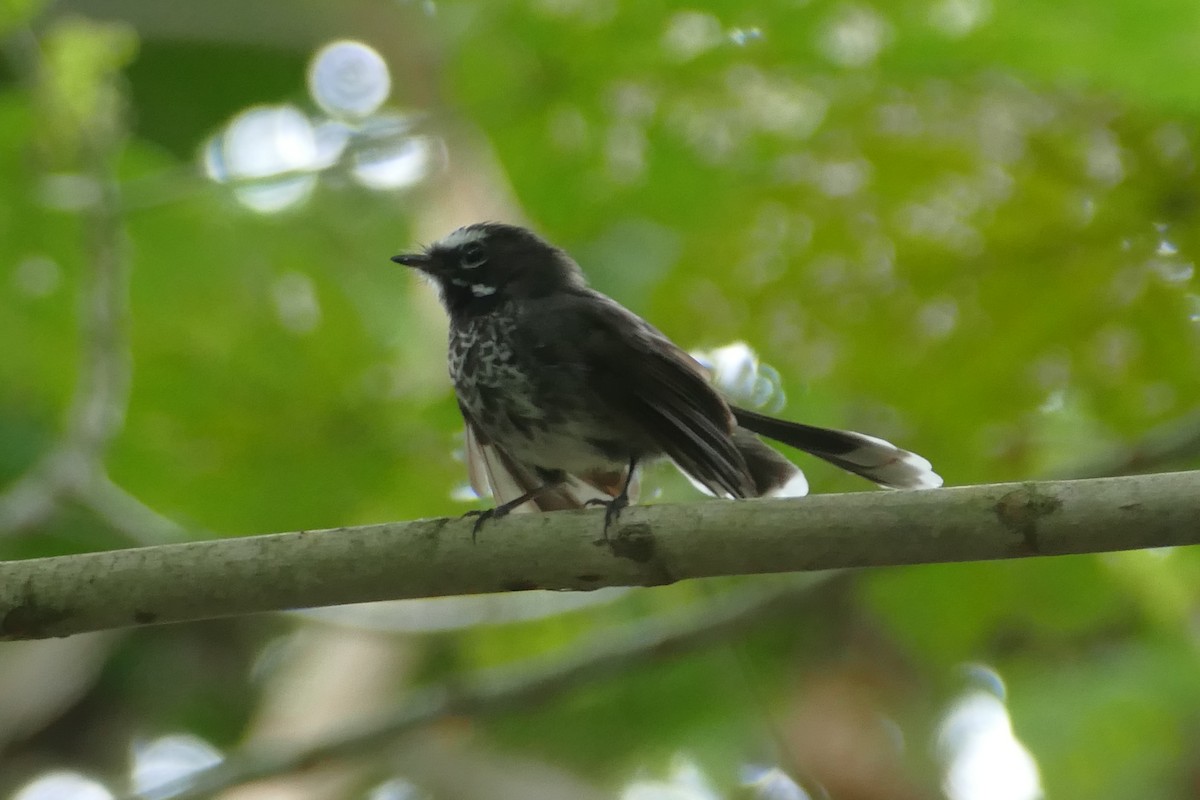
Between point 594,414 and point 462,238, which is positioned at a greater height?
point 462,238

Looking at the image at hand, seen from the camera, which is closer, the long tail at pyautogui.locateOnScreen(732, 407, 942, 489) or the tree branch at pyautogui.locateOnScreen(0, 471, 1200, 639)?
the tree branch at pyautogui.locateOnScreen(0, 471, 1200, 639)

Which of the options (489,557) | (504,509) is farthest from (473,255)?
(489,557)

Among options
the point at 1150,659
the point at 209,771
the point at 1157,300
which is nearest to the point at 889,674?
the point at 1150,659

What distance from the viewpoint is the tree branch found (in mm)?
2271

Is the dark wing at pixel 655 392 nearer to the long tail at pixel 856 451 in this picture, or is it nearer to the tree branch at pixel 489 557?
the long tail at pixel 856 451

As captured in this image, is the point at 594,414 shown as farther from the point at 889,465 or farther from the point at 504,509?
the point at 889,465

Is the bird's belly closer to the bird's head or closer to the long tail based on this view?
the bird's head

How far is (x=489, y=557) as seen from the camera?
240cm

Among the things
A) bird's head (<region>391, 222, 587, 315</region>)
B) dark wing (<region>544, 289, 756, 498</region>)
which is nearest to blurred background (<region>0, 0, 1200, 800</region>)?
bird's head (<region>391, 222, 587, 315</region>)

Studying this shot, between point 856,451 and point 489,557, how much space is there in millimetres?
1499

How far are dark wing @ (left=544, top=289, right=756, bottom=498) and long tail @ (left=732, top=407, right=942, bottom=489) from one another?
1.03 feet

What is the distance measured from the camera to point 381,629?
4445mm

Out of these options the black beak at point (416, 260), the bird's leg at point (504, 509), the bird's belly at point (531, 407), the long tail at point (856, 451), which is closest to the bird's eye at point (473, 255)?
the black beak at point (416, 260)

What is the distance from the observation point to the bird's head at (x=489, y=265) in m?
3.86
